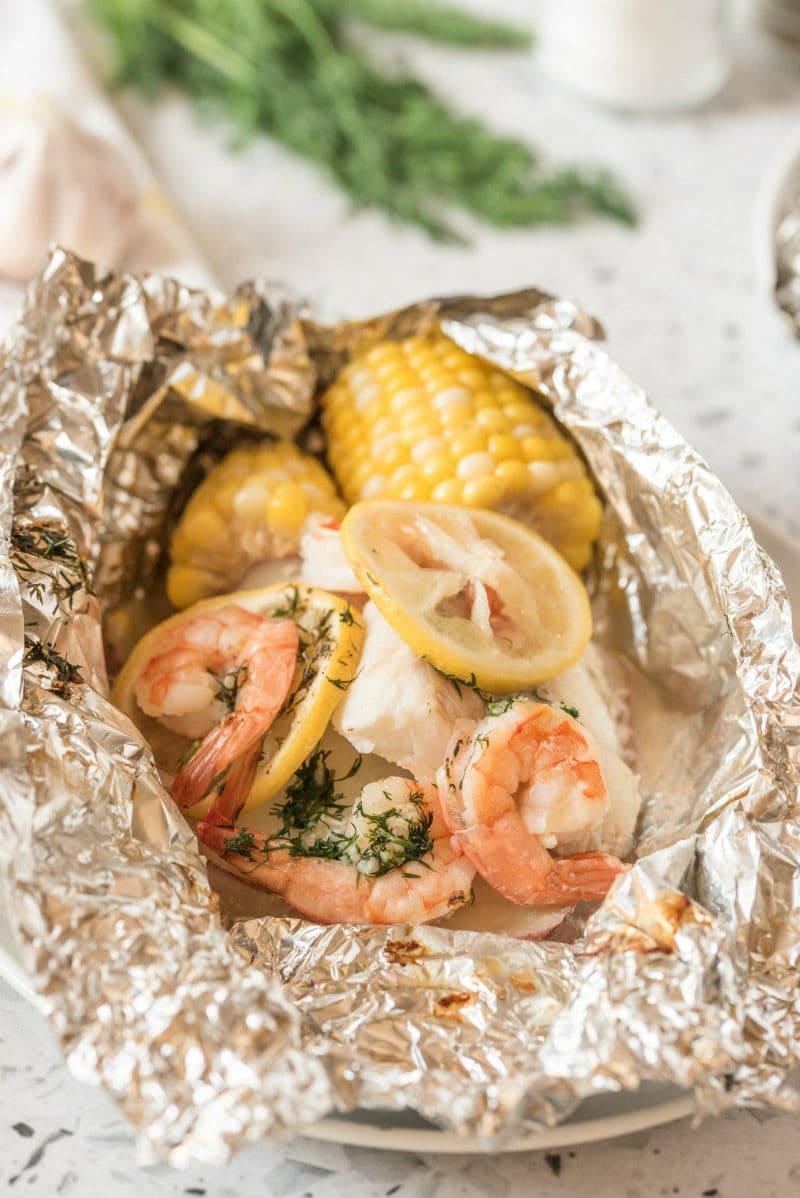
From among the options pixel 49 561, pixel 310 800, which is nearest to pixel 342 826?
pixel 310 800

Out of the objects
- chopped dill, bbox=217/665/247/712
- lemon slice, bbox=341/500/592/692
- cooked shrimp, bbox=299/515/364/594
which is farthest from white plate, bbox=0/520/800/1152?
cooked shrimp, bbox=299/515/364/594

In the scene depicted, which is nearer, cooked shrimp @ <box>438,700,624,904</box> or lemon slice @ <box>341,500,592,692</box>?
cooked shrimp @ <box>438,700,624,904</box>

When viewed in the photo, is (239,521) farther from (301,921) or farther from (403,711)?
(301,921)

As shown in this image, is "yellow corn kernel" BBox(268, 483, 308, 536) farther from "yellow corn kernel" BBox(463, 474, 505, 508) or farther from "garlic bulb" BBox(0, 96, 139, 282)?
"garlic bulb" BBox(0, 96, 139, 282)

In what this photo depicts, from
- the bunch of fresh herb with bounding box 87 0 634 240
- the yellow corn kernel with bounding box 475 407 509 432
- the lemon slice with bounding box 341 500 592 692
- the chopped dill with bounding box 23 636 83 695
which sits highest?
the bunch of fresh herb with bounding box 87 0 634 240

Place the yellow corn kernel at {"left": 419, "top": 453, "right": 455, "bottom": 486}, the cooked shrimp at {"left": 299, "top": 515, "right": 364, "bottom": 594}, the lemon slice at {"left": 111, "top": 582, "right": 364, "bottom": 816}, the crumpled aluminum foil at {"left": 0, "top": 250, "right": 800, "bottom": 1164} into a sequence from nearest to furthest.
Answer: the crumpled aluminum foil at {"left": 0, "top": 250, "right": 800, "bottom": 1164} < the lemon slice at {"left": 111, "top": 582, "right": 364, "bottom": 816} < the cooked shrimp at {"left": 299, "top": 515, "right": 364, "bottom": 594} < the yellow corn kernel at {"left": 419, "top": 453, "right": 455, "bottom": 486}

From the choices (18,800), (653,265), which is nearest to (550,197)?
(653,265)

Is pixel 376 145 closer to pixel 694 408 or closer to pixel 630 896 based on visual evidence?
pixel 694 408
